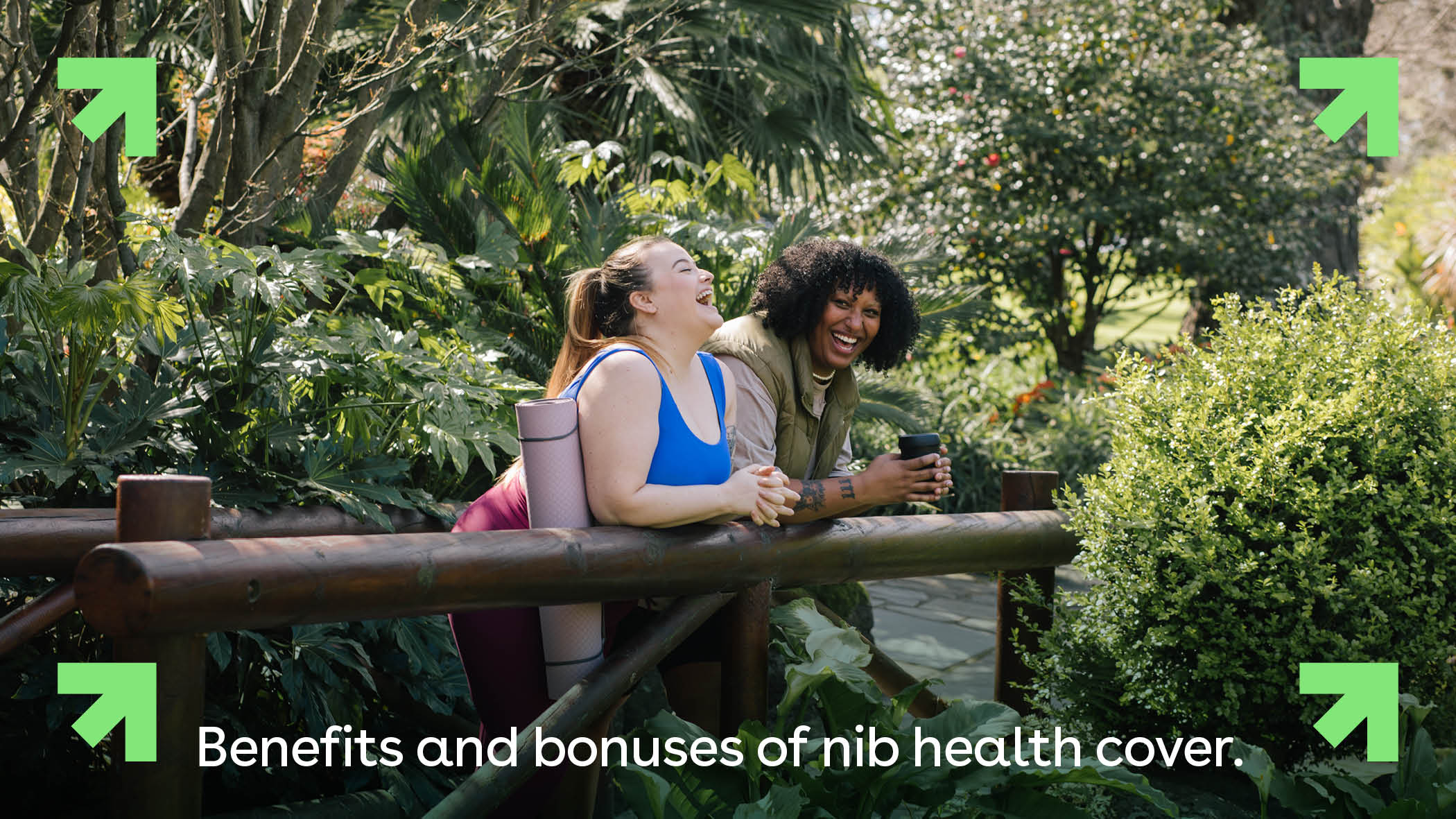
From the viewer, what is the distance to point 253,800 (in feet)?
8.98

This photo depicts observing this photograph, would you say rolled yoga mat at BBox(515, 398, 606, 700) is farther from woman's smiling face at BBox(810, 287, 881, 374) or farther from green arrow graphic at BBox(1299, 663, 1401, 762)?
green arrow graphic at BBox(1299, 663, 1401, 762)

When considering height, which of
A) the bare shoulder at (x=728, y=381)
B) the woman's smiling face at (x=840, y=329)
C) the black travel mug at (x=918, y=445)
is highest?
the woman's smiling face at (x=840, y=329)

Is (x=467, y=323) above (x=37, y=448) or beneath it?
above

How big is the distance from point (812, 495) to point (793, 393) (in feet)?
1.36

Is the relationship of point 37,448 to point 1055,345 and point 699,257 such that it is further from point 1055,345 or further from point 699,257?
point 1055,345

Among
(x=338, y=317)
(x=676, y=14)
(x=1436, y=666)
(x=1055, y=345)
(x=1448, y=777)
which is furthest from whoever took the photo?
(x=1055, y=345)

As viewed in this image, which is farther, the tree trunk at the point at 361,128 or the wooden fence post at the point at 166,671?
the tree trunk at the point at 361,128

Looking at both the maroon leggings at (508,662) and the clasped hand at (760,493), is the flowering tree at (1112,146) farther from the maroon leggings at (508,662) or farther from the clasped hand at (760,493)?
the maroon leggings at (508,662)

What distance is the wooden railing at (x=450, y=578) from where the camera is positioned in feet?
5.36

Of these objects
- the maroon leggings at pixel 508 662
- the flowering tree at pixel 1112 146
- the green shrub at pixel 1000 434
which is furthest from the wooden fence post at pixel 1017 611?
the flowering tree at pixel 1112 146

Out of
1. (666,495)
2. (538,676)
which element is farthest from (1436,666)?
(538,676)

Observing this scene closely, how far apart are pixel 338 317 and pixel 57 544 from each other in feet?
4.21

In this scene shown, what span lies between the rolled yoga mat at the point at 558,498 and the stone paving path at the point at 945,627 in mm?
2322

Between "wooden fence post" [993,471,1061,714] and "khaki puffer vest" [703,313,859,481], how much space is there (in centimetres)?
51
